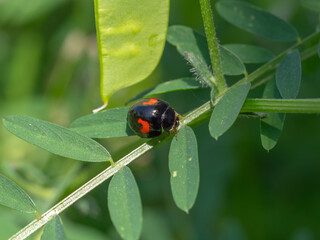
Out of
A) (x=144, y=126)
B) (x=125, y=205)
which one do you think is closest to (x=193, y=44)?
(x=144, y=126)

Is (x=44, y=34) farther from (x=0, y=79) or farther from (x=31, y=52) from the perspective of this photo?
(x=0, y=79)

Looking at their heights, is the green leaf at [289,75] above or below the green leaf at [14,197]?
above

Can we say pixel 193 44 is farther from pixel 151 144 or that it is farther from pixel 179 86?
pixel 151 144

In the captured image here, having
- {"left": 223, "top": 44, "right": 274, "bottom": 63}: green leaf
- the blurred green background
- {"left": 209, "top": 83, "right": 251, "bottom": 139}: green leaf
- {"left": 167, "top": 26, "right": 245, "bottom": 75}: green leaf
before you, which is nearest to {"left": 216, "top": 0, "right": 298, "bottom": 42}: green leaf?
{"left": 223, "top": 44, "right": 274, "bottom": 63}: green leaf

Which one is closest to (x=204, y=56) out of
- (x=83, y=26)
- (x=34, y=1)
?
(x=83, y=26)

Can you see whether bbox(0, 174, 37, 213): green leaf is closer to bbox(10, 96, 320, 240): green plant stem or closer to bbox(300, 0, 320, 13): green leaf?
bbox(10, 96, 320, 240): green plant stem

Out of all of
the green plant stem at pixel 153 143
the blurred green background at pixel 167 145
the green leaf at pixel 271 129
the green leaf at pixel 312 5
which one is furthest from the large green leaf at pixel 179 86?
the blurred green background at pixel 167 145

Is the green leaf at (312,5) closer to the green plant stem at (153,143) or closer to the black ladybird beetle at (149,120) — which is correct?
the green plant stem at (153,143)

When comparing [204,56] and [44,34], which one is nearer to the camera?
[204,56]
